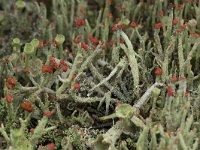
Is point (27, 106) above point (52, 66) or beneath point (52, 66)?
beneath

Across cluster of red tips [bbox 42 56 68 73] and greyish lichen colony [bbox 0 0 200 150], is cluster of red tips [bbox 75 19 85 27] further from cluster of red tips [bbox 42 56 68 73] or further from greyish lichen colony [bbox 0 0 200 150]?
cluster of red tips [bbox 42 56 68 73]

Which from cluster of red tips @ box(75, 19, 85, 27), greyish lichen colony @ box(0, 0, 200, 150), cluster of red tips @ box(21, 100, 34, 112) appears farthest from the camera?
cluster of red tips @ box(75, 19, 85, 27)

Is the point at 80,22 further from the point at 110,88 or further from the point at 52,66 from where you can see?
the point at 110,88

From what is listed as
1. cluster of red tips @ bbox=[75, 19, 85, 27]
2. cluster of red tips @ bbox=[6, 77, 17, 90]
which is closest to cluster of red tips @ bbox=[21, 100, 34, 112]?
cluster of red tips @ bbox=[6, 77, 17, 90]

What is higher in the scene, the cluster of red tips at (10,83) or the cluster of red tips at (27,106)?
the cluster of red tips at (10,83)

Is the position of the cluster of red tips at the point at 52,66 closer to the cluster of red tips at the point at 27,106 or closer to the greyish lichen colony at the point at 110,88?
the greyish lichen colony at the point at 110,88

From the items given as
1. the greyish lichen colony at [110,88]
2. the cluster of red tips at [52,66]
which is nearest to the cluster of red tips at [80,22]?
the greyish lichen colony at [110,88]

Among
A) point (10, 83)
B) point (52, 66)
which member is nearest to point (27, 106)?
point (10, 83)

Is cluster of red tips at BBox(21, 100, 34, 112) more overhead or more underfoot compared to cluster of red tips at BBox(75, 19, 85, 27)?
more underfoot

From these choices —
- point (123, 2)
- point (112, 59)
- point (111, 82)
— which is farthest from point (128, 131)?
point (123, 2)

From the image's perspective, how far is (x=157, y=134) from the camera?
2.22 m

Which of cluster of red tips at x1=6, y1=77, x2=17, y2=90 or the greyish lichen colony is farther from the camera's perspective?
cluster of red tips at x1=6, y1=77, x2=17, y2=90

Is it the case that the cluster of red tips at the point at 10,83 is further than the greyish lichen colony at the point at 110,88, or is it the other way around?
the cluster of red tips at the point at 10,83

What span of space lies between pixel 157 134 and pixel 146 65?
61cm
